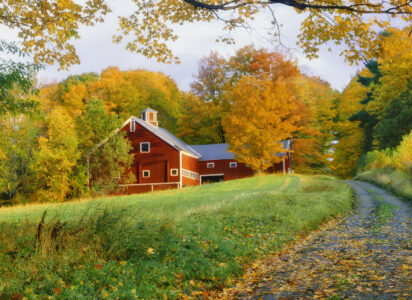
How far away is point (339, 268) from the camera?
25.5 ft

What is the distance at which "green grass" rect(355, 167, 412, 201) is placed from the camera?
22.6m

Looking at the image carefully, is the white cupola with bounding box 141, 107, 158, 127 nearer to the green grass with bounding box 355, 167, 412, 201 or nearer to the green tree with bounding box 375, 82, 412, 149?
the green grass with bounding box 355, 167, 412, 201

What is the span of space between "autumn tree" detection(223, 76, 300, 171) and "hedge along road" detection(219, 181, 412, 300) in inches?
887

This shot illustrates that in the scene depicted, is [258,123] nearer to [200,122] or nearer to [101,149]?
[101,149]

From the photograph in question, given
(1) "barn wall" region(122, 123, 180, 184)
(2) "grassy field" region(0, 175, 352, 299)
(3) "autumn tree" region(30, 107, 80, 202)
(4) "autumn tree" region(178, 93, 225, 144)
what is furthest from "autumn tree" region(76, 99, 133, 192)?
(2) "grassy field" region(0, 175, 352, 299)

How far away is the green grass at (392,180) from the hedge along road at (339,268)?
429 inches

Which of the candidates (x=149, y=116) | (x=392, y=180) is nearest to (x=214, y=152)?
(x=149, y=116)

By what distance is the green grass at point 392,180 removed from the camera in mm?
22578

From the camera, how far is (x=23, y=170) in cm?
3603

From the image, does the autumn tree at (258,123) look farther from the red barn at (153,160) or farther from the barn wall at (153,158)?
the barn wall at (153,158)

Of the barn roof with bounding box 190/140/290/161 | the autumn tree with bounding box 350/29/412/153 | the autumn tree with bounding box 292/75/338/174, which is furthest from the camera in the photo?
the barn roof with bounding box 190/140/290/161

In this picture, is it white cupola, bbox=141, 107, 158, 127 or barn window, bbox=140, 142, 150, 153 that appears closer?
barn window, bbox=140, 142, 150, 153

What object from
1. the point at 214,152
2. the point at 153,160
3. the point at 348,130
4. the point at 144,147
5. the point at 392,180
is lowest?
A: the point at 392,180

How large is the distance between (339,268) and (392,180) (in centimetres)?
2240
